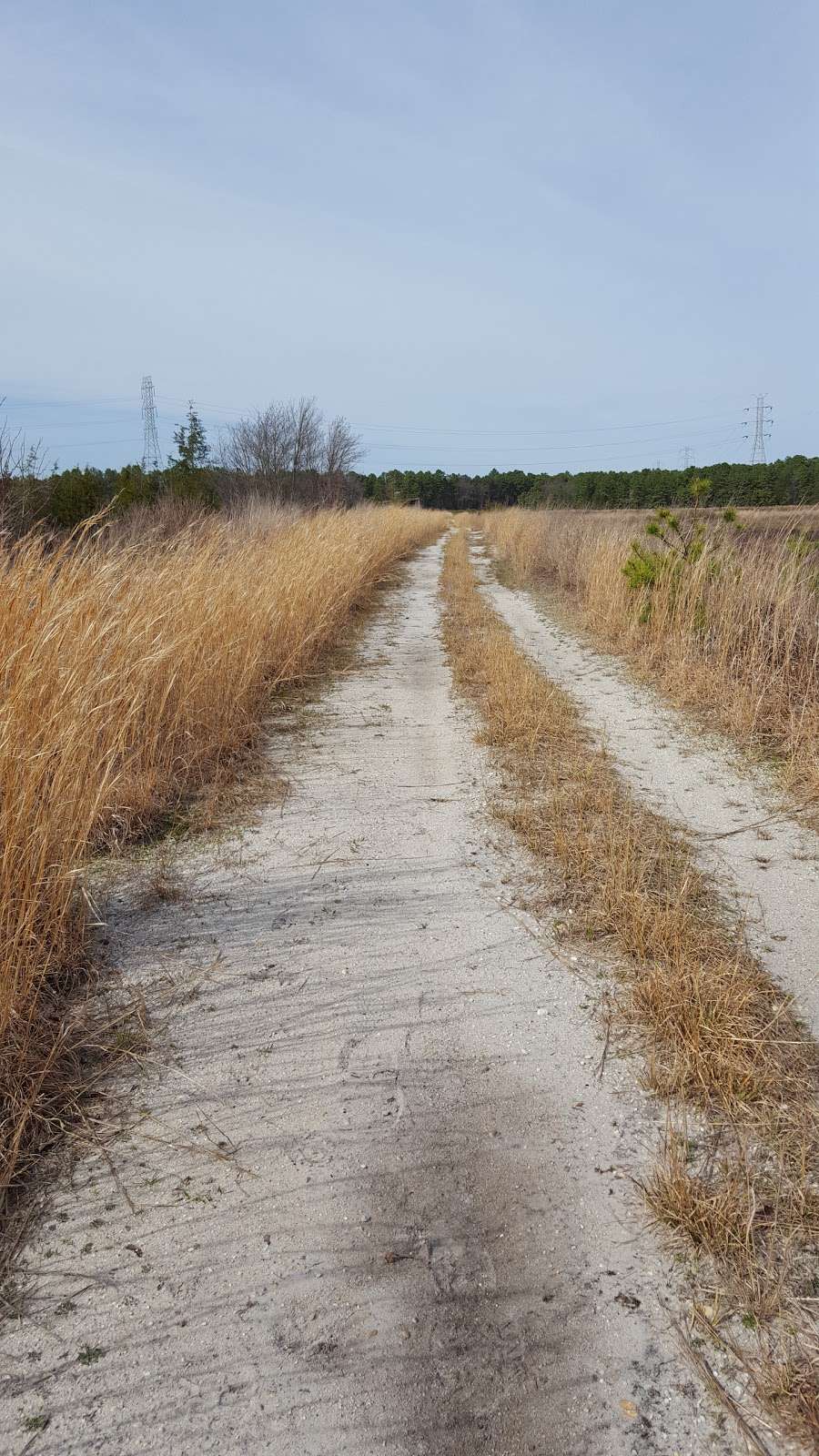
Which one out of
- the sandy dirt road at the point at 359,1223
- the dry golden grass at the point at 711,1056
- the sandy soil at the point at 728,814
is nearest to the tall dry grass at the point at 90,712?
the sandy dirt road at the point at 359,1223

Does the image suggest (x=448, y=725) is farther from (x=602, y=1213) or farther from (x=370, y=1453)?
(x=370, y=1453)

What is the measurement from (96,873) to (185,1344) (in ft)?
7.22

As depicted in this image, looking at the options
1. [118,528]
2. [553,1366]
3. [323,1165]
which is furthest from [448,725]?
[118,528]

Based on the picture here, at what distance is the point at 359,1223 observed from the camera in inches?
72.3

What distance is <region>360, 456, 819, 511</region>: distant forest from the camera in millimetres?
30422

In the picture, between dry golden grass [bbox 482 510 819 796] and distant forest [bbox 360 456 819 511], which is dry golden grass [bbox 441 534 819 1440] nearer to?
dry golden grass [bbox 482 510 819 796]

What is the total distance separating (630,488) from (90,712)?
44933mm

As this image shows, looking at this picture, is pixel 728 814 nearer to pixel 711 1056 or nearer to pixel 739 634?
pixel 711 1056

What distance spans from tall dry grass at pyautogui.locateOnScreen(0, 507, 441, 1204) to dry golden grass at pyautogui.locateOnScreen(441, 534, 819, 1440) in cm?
162

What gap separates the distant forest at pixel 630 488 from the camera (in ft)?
99.8

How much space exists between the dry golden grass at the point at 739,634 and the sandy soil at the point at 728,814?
29cm

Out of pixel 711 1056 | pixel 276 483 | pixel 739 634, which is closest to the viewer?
pixel 711 1056

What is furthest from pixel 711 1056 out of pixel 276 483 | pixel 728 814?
pixel 276 483

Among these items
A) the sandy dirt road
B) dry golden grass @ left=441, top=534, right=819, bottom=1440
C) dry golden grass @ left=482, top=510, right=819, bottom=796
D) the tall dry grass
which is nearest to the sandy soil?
dry golden grass @ left=441, top=534, right=819, bottom=1440
